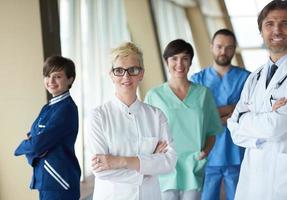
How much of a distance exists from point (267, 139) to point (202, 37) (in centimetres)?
269

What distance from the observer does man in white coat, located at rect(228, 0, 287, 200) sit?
62.3 inches

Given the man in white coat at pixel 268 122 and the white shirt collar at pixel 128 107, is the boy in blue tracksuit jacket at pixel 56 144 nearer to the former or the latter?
the white shirt collar at pixel 128 107

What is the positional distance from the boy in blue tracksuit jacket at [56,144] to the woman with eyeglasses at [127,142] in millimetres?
284

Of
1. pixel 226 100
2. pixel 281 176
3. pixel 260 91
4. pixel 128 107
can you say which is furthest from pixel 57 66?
pixel 226 100

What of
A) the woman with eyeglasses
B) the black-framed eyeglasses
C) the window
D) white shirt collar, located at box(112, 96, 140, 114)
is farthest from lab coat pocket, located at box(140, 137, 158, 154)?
the window

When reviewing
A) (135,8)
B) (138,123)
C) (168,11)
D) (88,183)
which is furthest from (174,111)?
(168,11)

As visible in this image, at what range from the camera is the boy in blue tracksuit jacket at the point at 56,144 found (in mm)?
1779

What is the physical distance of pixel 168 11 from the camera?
434 centimetres

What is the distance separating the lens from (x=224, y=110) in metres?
2.58

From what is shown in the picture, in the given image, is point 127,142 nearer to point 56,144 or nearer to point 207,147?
point 56,144

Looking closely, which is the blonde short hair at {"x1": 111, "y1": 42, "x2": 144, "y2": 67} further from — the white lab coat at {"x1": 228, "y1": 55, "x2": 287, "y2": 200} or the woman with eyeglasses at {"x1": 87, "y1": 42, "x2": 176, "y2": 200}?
the white lab coat at {"x1": 228, "y1": 55, "x2": 287, "y2": 200}

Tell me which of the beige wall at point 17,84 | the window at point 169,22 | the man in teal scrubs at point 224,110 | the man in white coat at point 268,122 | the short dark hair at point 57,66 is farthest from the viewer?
the window at point 169,22

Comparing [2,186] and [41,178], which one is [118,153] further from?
[2,186]

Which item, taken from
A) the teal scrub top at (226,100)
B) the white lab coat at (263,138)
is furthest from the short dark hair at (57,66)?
the teal scrub top at (226,100)
